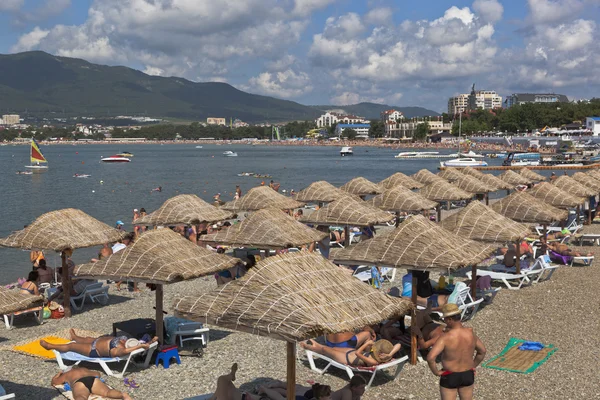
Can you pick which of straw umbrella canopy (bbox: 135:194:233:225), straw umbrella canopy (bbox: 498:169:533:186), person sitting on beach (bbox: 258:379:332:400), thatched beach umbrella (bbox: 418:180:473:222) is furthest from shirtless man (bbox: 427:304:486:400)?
straw umbrella canopy (bbox: 498:169:533:186)

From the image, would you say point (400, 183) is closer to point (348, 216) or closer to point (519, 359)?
point (348, 216)

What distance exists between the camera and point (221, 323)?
567cm

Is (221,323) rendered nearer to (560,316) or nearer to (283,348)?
(283,348)

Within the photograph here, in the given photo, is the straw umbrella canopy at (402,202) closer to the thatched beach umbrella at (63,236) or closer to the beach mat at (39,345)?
the thatched beach umbrella at (63,236)

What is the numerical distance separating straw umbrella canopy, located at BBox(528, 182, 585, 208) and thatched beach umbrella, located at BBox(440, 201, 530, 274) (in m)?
6.48

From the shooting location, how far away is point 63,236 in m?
10.7

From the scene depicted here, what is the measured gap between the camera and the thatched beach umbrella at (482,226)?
37.7 ft

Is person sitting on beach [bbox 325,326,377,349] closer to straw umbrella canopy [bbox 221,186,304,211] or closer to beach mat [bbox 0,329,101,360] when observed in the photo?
beach mat [bbox 0,329,101,360]

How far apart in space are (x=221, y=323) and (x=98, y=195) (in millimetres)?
42440

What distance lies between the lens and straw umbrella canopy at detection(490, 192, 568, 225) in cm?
1440

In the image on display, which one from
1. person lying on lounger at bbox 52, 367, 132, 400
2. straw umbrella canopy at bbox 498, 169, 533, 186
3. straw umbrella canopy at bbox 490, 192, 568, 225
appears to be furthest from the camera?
straw umbrella canopy at bbox 498, 169, 533, 186

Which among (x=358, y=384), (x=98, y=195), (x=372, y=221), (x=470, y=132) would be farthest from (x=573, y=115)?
(x=358, y=384)

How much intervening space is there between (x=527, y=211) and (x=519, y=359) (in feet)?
23.3

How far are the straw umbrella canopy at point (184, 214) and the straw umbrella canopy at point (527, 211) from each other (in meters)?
6.82
